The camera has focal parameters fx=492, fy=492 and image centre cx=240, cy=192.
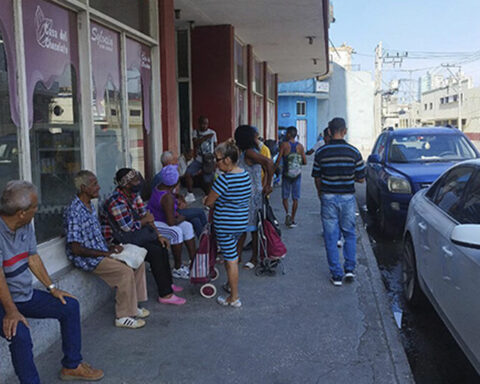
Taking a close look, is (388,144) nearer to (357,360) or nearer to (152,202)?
(152,202)

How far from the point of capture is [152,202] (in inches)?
218

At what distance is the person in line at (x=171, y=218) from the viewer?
5.31 meters

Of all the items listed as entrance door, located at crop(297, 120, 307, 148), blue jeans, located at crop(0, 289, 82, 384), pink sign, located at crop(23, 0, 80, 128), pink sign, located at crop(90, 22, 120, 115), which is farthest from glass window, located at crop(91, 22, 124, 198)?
entrance door, located at crop(297, 120, 307, 148)

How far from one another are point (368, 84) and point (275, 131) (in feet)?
71.8

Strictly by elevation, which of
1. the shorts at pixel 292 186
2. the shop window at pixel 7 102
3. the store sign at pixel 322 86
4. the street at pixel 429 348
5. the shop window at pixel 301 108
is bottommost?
the street at pixel 429 348

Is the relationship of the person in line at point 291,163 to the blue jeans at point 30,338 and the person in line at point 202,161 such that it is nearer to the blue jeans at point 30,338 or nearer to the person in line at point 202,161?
the person in line at point 202,161

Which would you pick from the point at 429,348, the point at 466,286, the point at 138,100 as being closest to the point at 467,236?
the point at 466,286

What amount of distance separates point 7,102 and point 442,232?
11.8ft

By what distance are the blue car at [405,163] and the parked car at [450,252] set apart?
2.52m

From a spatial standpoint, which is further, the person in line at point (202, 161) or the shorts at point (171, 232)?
the person in line at point (202, 161)

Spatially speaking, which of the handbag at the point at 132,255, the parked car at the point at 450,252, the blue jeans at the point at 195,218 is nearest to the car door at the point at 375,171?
the parked car at the point at 450,252

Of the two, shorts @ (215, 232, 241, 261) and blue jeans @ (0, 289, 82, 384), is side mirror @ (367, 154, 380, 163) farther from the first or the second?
blue jeans @ (0, 289, 82, 384)

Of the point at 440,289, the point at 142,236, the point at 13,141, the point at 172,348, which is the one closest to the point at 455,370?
the point at 440,289

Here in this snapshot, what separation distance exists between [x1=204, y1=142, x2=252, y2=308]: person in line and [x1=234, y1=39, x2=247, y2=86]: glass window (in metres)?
7.87
